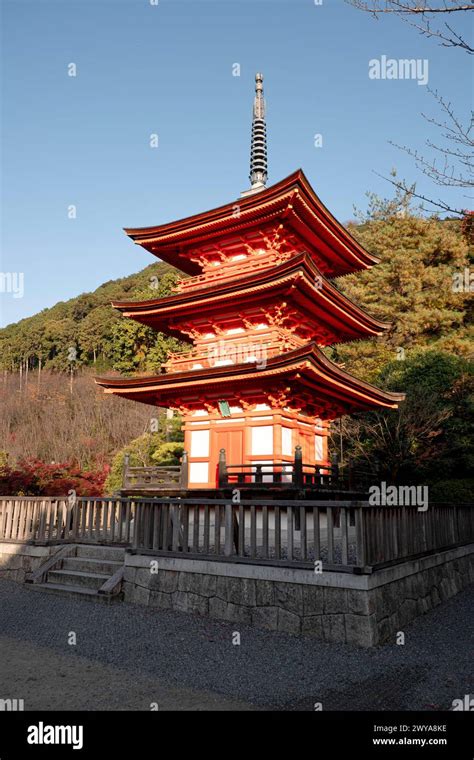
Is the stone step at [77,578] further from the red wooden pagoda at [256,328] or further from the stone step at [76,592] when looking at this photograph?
the red wooden pagoda at [256,328]

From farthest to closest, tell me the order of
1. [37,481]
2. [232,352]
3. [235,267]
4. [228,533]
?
[37,481] < [235,267] < [232,352] < [228,533]

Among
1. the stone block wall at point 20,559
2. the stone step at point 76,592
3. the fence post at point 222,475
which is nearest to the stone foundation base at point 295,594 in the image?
the stone step at point 76,592

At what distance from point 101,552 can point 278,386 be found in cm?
662

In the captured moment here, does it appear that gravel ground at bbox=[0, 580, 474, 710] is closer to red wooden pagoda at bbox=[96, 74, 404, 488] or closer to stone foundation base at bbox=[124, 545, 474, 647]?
stone foundation base at bbox=[124, 545, 474, 647]

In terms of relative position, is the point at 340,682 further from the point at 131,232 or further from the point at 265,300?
the point at 131,232

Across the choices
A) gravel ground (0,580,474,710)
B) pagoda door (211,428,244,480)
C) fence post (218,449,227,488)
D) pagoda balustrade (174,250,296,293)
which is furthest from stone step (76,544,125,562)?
pagoda balustrade (174,250,296,293)

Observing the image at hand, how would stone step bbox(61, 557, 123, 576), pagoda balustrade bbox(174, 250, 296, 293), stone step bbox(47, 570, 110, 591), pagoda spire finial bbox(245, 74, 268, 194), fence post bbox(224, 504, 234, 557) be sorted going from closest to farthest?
1. fence post bbox(224, 504, 234, 557)
2. stone step bbox(47, 570, 110, 591)
3. stone step bbox(61, 557, 123, 576)
4. pagoda balustrade bbox(174, 250, 296, 293)
5. pagoda spire finial bbox(245, 74, 268, 194)

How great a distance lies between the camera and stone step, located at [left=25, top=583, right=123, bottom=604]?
9.02m

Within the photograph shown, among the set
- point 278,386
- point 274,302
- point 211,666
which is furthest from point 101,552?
point 274,302

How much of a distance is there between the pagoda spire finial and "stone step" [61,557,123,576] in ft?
48.4

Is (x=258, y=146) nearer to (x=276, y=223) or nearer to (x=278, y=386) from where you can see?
(x=276, y=223)

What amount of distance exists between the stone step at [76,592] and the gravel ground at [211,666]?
1.56 feet

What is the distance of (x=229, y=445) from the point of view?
15.7 metres
